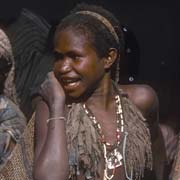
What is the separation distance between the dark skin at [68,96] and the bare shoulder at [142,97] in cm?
17

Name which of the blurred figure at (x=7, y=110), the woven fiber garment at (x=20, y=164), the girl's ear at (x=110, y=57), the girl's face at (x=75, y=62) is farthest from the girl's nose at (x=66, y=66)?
the blurred figure at (x=7, y=110)

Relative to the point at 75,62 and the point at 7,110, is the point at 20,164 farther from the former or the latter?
the point at 75,62

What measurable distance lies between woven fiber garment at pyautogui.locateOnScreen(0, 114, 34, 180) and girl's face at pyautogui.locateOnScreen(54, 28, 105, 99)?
1.35ft

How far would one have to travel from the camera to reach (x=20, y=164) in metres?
5.21

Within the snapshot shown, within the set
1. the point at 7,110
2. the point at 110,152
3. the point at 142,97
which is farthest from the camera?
the point at 7,110

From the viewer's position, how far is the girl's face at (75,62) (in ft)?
16.7

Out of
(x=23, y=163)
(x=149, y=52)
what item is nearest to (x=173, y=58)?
(x=149, y=52)

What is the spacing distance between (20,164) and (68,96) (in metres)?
0.51

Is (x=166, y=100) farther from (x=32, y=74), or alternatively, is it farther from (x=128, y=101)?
(x=128, y=101)

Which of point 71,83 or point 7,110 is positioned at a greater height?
point 71,83

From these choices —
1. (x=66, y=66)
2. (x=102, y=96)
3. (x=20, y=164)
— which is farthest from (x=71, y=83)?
(x=20, y=164)

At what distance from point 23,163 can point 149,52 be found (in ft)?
7.35

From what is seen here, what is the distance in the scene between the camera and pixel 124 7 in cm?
712

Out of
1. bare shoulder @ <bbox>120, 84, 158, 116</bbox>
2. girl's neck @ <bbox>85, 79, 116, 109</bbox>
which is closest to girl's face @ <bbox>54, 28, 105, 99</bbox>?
girl's neck @ <bbox>85, 79, 116, 109</bbox>
